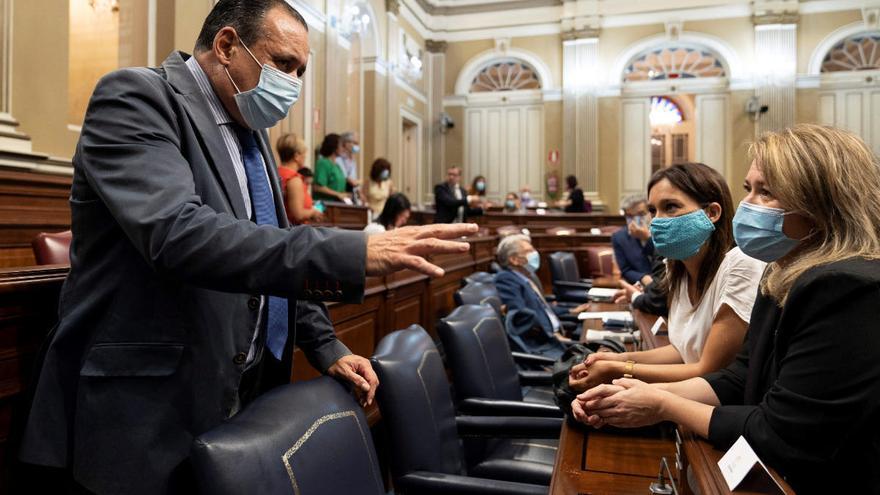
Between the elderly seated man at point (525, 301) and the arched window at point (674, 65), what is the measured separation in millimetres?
10060

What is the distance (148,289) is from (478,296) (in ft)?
7.07

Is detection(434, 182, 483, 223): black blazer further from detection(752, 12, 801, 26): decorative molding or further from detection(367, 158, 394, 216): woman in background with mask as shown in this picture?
detection(752, 12, 801, 26): decorative molding

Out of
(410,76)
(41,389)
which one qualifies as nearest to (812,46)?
(410,76)

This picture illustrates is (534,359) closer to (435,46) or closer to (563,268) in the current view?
(563,268)

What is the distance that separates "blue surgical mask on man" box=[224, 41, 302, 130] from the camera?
1.31 meters

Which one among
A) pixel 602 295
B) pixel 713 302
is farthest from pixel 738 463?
pixel 602 295

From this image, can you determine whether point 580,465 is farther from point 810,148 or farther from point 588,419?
point 810,148

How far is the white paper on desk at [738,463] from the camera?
3.19ft

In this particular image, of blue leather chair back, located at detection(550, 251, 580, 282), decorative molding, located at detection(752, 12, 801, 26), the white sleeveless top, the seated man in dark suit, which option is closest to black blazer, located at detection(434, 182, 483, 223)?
blue leather chair back, located at detection(550, 251, 580, 282)

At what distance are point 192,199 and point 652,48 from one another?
13.3 metres

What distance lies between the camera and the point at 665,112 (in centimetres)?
1395

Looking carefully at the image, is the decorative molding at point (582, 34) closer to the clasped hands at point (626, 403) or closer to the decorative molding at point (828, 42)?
the decorative molding at point (828, 42)

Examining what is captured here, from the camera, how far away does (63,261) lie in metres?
2.24

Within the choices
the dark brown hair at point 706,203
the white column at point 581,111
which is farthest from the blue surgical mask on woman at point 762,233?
the white column at point 581,111
